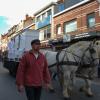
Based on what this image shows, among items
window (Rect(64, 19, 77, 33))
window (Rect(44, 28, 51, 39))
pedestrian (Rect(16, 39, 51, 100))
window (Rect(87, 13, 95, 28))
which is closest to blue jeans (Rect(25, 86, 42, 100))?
pedestrian (Rect(16, 39, 51, 100))

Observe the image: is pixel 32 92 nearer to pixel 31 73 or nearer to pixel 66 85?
pixel 31 73

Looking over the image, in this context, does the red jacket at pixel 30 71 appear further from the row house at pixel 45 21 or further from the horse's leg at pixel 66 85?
the row house at pixel 45 21

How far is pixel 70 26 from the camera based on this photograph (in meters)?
31.9

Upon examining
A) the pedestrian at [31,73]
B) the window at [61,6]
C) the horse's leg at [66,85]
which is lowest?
the horse's leg at [66,85]

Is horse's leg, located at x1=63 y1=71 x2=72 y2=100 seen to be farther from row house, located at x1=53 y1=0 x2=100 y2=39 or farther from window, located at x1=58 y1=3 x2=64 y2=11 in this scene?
window, located at x1=58 y1=3 x2=64 y2=11

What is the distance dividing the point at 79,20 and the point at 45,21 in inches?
460

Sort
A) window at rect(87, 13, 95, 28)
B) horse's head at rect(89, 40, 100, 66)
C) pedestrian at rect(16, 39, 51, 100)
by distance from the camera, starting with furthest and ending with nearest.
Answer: window at rect(87, 13, 95, 28) < horse's head at rect(89, 40, 100, 66) < pedestrian at rect(16, 39, 51, 100)

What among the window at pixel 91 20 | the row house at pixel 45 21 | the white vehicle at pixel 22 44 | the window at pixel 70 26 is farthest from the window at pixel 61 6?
the white vehicle at pixel 22 44

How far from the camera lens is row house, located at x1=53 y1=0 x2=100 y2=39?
26.4m

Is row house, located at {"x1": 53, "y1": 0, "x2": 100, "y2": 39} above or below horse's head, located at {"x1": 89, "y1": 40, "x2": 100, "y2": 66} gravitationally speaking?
above

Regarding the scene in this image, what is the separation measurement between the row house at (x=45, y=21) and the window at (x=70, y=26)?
4784mm

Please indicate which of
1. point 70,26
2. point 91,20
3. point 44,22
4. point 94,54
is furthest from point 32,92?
point 44,22

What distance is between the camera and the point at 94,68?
32.2ft

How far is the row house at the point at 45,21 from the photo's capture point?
127 feet
